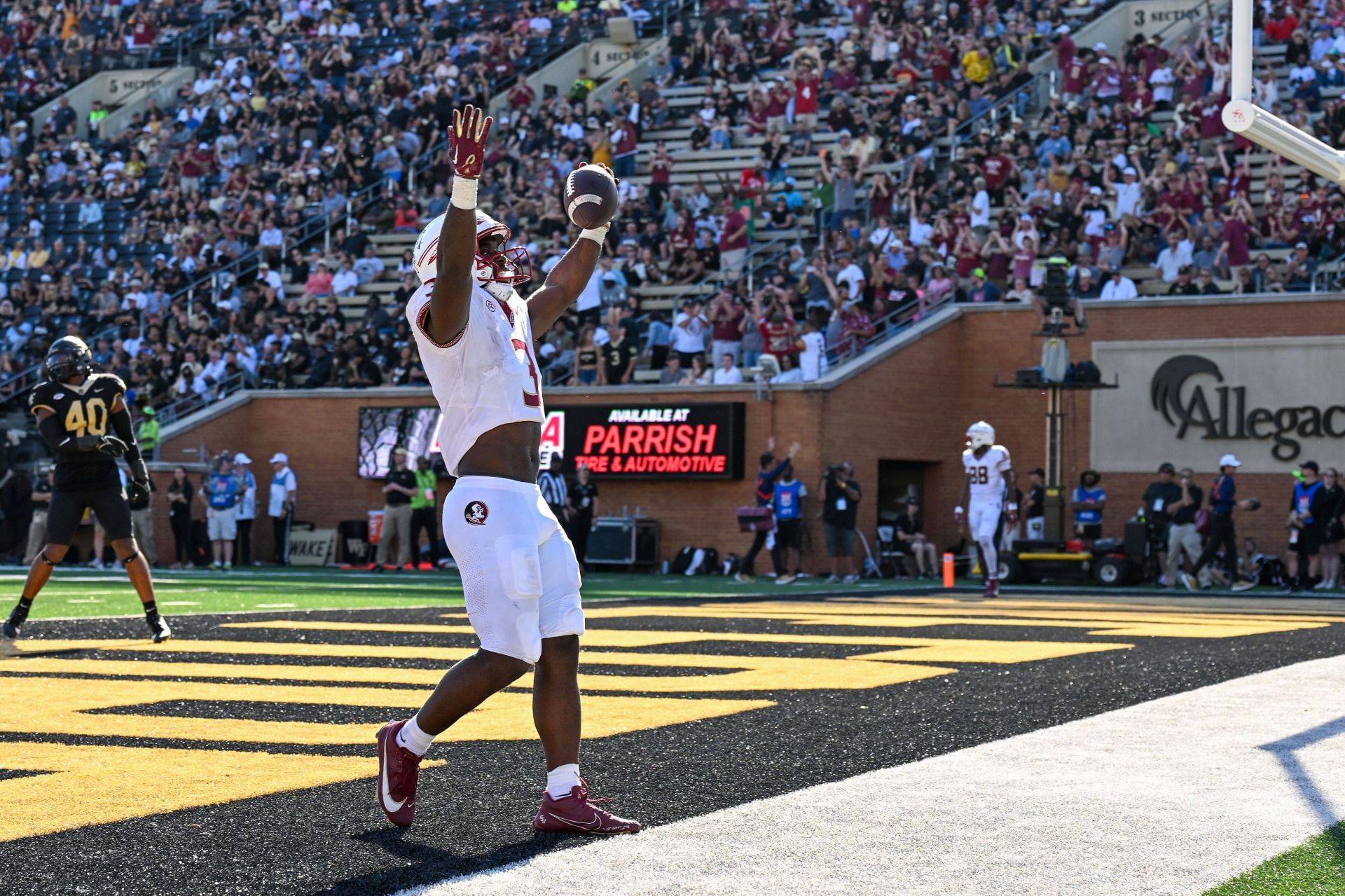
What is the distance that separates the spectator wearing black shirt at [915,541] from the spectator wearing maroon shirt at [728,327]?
12.0 feet

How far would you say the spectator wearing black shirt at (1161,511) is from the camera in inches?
995

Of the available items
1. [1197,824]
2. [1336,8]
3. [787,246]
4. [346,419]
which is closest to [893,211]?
[787,246]

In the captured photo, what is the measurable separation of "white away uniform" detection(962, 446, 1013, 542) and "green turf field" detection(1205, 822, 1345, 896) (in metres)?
15.2

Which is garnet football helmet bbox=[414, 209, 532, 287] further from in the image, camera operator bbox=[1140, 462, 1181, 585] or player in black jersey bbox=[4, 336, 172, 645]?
camera operator bbox=[1140, 462, 1181, 585]

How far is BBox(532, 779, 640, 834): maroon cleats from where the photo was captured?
5.67 metres

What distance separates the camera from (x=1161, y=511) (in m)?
25.3

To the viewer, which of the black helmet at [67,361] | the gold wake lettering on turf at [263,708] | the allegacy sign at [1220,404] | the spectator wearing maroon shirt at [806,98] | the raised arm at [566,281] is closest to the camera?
the raised arm at [566,281]

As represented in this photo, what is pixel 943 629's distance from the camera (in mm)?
14586

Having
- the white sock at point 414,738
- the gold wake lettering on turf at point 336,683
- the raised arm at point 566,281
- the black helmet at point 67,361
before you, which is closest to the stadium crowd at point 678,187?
the gold wake lettering on turf at point 336,683

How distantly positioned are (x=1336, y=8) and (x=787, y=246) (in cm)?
977

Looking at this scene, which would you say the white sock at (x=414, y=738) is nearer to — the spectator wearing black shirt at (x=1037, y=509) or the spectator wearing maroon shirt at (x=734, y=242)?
the spectator wearing black shirt at (x=1037, y=509)

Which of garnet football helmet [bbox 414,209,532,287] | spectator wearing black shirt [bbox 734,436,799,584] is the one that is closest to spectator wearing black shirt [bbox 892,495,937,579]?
spectator wearing black shirt [bbox 734,436,799,584]

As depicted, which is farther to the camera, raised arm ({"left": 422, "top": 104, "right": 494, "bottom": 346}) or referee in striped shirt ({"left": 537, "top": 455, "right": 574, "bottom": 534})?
referee in striped shirt ({"left": 537, "top": 455, "right": 574, "bottom": 534})

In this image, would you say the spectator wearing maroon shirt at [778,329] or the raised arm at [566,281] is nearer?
the raised arm at [566,281]
